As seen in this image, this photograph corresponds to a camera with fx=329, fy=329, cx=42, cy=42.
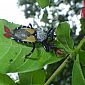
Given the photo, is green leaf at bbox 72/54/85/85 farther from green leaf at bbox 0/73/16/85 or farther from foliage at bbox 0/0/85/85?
green leaf at bbox 0/73/16/85

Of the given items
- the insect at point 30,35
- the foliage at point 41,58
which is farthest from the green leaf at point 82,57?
the insect at point 30,35

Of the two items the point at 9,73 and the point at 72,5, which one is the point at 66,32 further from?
the point at 72,5

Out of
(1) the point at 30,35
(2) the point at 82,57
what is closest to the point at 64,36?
(2) the point at 82,57

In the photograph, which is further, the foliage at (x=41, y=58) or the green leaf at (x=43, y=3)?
the green leaf at (x=43, y=3)

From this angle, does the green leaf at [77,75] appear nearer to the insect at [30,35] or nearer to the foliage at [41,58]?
the foliage at [41,58]

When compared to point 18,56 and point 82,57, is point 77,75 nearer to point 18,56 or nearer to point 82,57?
point 82,57
